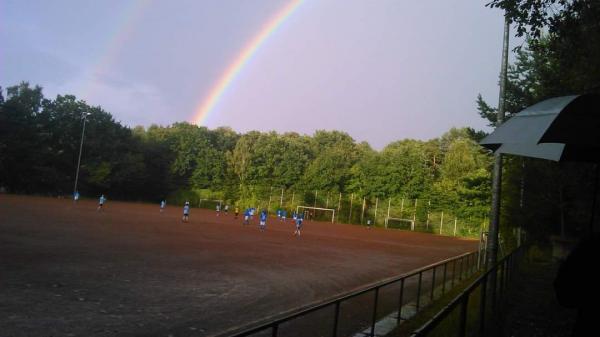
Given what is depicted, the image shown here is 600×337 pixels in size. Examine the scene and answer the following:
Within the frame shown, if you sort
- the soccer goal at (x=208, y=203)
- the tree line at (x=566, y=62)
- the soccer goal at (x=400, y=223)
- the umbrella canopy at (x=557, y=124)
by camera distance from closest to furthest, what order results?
1. the umbrella canopy at (x=557, y=124)
2. the tree line at (x=566, y=62)
3. the soccer goal at (x=400, y=223)
4. the soccer goal at (x=208, y=203)

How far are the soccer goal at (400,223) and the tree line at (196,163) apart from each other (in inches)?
139

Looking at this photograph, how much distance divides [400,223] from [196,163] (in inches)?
1355

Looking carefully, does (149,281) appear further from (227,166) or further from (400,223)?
(227,166)

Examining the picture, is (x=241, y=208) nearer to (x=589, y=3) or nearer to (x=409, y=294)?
(x=409, y=294)

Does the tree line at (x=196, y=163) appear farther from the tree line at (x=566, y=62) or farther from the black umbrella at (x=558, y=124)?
the black umbrella at (x=558, y=124)

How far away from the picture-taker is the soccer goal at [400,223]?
61781mm

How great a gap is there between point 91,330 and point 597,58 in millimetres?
8999

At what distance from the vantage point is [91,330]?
6621 mm

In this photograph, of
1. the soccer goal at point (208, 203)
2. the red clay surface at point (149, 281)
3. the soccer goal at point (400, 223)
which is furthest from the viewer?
the soccer goal at point (208, 203)

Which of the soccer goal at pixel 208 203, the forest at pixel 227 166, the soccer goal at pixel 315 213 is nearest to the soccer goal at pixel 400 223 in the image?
the forest at pixel 227 166

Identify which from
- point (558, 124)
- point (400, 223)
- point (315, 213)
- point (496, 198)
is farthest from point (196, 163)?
point (558, 124)

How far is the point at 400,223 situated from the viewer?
62969mm

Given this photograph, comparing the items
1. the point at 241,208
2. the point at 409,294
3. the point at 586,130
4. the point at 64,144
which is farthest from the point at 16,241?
the point at 241,208

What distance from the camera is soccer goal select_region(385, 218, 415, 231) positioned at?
6178 cm
